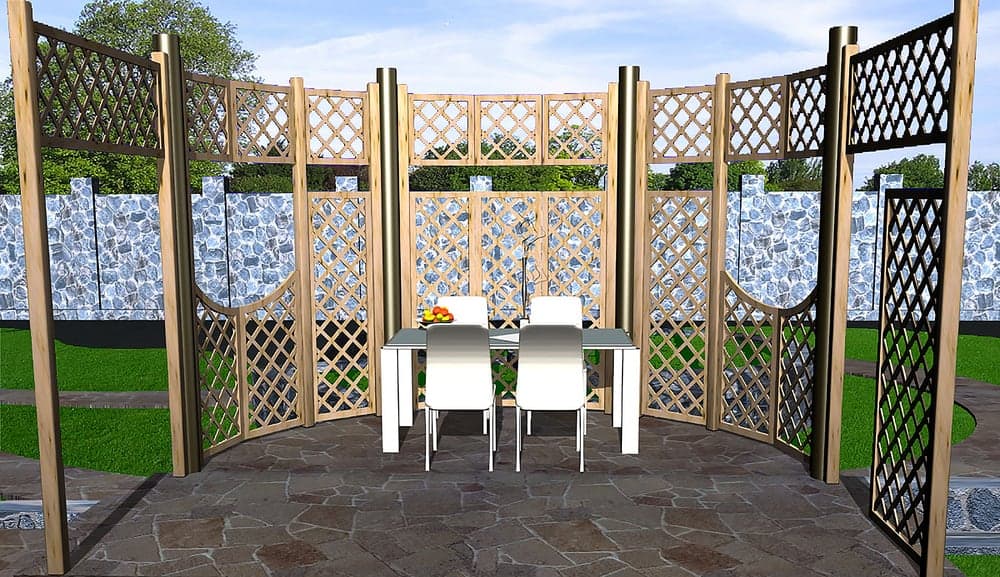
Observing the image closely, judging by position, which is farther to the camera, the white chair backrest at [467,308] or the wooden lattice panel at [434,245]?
the wooden lattice panel at [434,245]

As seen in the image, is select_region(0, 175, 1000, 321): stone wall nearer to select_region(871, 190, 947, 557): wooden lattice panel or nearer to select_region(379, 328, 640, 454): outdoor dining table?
select_region(379, 328, 640, 454): outdoor dining table

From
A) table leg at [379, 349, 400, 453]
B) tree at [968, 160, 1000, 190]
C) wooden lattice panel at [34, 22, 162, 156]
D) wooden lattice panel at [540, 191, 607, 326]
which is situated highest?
tree at [968, 160, 1000, 190]

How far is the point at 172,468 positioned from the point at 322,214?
7.31 ft

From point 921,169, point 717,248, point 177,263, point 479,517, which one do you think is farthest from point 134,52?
point 921,169

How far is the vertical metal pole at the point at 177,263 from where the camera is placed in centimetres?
514

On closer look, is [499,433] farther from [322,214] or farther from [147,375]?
[147,375]

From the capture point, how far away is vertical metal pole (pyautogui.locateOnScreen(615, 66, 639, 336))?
6.51m

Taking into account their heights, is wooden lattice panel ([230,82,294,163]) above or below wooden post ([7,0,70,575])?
above

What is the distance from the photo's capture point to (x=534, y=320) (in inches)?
262

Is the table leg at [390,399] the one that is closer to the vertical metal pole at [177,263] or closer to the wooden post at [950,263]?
the vertical metal pole at [177,263]

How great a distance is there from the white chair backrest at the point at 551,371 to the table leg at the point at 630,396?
0.40 metres

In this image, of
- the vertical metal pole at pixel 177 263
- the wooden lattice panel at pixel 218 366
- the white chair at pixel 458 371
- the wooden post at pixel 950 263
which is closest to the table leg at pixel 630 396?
the white chair at pixel 458 371

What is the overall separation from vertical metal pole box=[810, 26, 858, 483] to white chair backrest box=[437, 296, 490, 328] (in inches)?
101

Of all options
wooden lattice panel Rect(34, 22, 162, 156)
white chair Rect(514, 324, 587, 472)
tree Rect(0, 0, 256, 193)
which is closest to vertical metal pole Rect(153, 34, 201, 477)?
wooden lattice panel Rect(34, 22, 162, 156)
